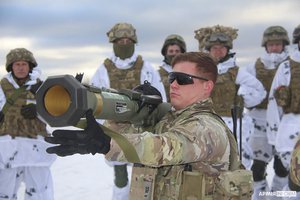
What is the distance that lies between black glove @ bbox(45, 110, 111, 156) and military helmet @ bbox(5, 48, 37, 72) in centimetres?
382

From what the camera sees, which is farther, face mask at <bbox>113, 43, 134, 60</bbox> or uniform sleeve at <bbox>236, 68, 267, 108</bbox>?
face mask at <bbox>113, 43, 134, 60</bbox>

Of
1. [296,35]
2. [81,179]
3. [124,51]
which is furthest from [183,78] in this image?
[81,179]

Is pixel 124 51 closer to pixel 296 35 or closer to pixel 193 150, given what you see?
pixel 296 35

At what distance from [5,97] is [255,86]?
2.99 meters

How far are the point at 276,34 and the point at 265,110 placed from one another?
3.46ft

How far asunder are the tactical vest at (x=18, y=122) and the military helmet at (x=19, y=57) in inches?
10.7

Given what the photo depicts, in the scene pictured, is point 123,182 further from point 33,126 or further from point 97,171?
point 97,171

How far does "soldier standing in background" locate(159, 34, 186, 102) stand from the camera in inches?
238

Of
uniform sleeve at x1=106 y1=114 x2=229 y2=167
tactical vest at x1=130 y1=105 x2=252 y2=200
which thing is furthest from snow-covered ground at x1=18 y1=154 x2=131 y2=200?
uniform sleeve at x1=106 y1=114 x2=229 y2=167

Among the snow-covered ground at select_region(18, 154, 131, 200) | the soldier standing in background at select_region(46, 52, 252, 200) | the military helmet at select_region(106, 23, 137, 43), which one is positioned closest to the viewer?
the soldier standing in background at select_region(46, 52, 252, 200)

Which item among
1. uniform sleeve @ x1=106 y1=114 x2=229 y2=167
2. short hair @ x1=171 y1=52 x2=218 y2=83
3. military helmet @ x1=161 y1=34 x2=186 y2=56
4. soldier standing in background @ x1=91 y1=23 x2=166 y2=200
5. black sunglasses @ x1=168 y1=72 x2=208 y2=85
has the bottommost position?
uniform sleeve @ x1=106 y1=114 x2=229 y2=167

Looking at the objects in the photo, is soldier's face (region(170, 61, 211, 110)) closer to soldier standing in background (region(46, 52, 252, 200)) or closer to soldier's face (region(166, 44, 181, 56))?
soldier standing in background (region(46, 52, 252, 200))

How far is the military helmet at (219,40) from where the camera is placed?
5.44m

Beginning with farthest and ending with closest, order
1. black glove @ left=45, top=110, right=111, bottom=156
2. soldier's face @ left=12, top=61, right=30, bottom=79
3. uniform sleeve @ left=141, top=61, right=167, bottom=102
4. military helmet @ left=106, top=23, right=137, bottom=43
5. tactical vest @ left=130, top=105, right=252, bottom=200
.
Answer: military helmet @ left=106, top=23, right=137, bottom=43 → uniform sleeve @ left=141, top=61, right=167, bottom=102 → soldier's face @ left=12, top=61, right=30, bottom=79 → tactical vest @ left=130, top=105, right=252, bottom=200 → black glove @ left=45, top=110, right=111, bottom=156
